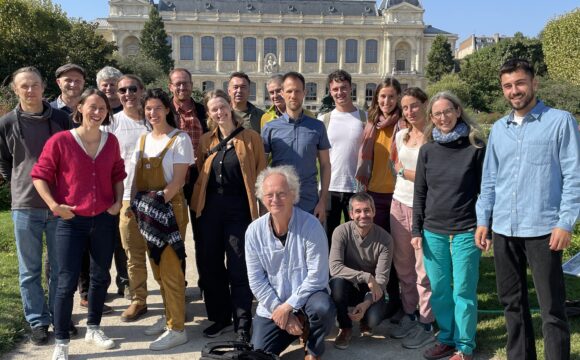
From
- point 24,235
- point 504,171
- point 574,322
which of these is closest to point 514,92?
point 504,171

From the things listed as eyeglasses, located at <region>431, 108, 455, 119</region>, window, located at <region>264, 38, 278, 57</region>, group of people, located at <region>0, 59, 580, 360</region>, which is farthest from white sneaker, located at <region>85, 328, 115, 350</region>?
window, located at <region>264, 38, 278, 57</region>

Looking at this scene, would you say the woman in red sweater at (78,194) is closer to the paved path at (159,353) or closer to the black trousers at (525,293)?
the paved path at (159,353)

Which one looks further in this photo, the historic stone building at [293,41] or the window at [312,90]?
the window at [312,90]

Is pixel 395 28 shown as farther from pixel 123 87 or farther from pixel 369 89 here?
pixel 123 87

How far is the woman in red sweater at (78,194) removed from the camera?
373 centimetres

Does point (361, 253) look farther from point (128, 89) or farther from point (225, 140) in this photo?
point (128, 89)

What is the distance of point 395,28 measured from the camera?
7000 centimetres

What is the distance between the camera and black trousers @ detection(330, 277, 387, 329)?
4.11 m

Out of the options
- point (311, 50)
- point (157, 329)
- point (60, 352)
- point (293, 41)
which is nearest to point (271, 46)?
point (293, 41)

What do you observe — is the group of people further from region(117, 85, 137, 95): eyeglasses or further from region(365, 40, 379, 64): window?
region(365, 40, 379, 64): window

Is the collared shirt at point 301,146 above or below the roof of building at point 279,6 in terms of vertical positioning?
below

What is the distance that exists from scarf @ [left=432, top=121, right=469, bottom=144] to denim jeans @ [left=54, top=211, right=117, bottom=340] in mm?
2542

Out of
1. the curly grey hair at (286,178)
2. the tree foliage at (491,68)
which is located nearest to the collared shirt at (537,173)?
the curly grey hair at (286,178)

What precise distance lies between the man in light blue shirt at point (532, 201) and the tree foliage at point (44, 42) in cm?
2420
